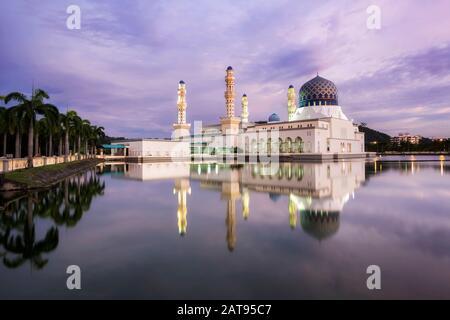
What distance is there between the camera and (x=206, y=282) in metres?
6.10

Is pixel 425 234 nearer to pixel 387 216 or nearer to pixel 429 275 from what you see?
pixel 387 216

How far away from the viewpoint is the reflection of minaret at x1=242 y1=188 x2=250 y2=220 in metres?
12.7

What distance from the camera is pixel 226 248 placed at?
27.3 feet

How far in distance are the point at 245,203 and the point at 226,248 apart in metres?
6.93

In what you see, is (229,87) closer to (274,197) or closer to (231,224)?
(274,197)

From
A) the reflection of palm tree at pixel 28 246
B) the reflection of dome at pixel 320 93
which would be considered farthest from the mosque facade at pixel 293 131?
the reflection of palm tree at pixel 28 246

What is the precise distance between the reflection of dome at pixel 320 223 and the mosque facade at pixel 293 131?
5645 centimetres

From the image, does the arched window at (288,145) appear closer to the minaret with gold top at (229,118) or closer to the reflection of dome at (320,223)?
the minaret with gold top at (229,118)

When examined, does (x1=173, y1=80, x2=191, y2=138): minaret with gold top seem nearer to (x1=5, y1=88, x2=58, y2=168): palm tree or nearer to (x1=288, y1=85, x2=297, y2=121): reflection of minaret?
(x1=288, y1=85, x2=297, y2=121): reflection of minaret

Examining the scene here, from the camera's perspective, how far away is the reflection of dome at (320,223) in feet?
31.4

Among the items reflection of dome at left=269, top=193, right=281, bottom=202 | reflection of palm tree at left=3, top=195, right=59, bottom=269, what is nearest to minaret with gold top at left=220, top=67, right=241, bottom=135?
reflection of dome at left=269, top=193, right=281, bottom=202

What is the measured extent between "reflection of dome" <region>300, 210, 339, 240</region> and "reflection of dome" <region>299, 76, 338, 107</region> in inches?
2898
